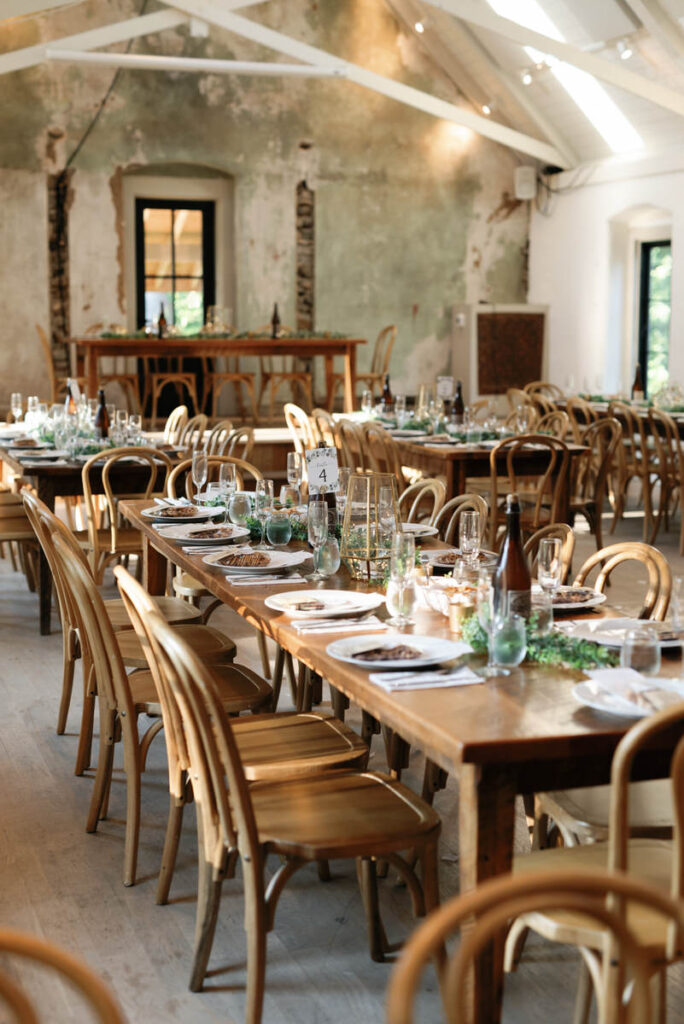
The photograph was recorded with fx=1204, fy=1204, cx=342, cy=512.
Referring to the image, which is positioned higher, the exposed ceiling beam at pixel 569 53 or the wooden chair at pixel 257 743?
the exposed ceiling beam at pixel 569 53

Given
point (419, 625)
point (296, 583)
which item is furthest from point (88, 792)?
point (419, 625)

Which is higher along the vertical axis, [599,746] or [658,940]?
[599,746]

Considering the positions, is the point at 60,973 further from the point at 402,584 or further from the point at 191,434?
the point at 191,434

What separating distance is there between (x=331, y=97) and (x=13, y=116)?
11.2ft

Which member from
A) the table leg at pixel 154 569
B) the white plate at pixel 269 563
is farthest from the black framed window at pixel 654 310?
the white plate at pixel 269 563

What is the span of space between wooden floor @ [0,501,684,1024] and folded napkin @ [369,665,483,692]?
0.72 m

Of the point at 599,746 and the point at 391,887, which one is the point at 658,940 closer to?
the point at 599,746

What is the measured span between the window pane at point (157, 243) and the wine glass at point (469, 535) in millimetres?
10470

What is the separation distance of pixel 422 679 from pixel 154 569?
231 cm

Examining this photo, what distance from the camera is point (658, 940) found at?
1.92 meters

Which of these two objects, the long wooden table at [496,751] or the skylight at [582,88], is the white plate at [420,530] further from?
the skylight at [582,88]

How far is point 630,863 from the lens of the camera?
2174 millimetres

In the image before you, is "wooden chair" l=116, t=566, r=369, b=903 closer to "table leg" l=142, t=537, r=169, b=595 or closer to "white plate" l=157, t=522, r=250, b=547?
"white plate" l=157, t=522, r=250, b=547

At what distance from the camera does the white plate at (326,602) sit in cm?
281
